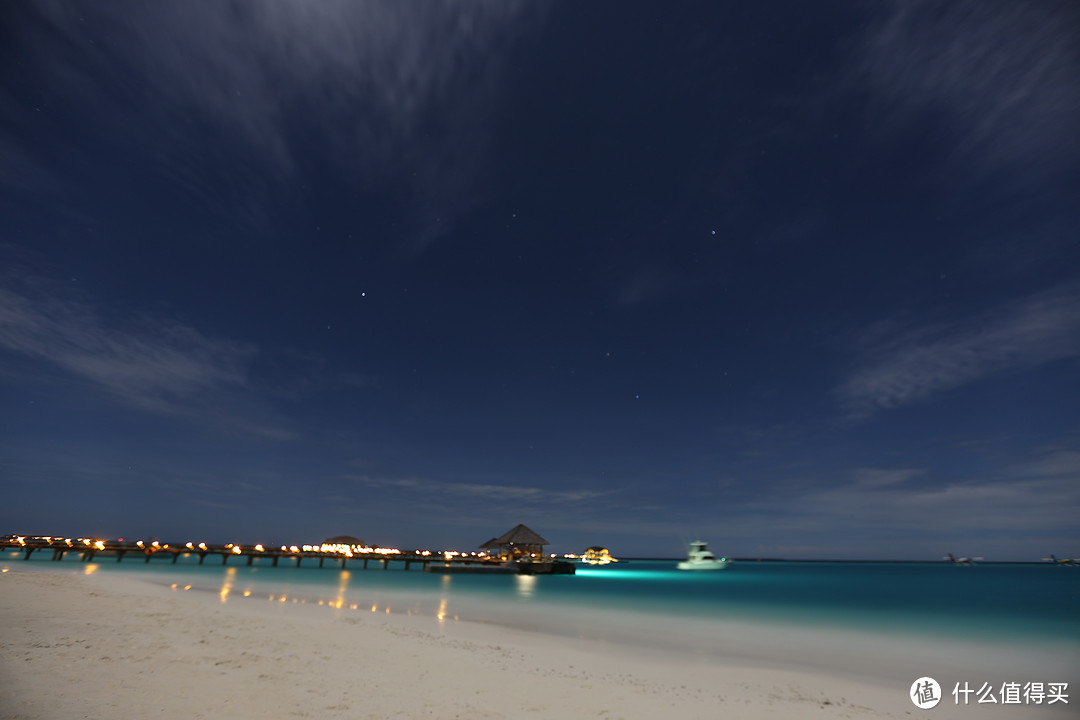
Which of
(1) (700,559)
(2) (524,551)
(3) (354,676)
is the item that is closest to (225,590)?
(3) (354,676)

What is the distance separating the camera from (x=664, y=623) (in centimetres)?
2709

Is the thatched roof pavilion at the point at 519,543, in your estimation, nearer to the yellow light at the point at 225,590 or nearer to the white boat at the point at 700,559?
the yellow light at the point at 225,590

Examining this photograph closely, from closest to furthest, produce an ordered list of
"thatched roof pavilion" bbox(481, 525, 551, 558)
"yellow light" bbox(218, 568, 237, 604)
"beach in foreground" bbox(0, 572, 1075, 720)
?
"beach in foreground" bbox(0, 572, 1075, 720) → "yellow light" bbox(218, 568, 237, 604) → "thatched roof pavilion" bbox(481, 525, 551, 558)

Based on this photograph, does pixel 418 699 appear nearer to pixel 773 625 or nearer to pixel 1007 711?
pixel 1007 711

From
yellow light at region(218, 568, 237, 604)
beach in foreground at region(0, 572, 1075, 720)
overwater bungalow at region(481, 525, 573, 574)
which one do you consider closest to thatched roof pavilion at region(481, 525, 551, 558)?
overwater bungalow at region(481, 525, 573, 574)

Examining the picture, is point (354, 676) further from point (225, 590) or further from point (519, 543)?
point (519, 543)

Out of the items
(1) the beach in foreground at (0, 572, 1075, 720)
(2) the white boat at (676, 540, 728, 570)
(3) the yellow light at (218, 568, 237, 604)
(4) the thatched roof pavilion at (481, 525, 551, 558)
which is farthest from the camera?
(2) the white boat at (676, 540, 728, 570)

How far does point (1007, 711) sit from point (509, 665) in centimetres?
1194

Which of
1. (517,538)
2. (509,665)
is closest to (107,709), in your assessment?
(509,665)

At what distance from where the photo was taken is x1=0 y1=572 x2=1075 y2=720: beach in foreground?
8.02 m

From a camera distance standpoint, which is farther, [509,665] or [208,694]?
[509,665]

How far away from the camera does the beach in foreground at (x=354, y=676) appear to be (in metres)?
8.02

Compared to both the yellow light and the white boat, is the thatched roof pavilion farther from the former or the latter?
the white boat

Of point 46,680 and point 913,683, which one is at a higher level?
point 46,680
